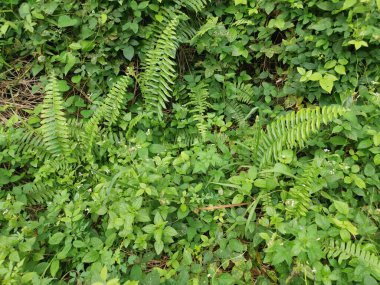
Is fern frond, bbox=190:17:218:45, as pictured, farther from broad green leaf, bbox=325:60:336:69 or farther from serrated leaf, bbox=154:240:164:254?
serrated leaf, bbox=154:240:164:254

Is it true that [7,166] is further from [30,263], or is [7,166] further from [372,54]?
[372,54]

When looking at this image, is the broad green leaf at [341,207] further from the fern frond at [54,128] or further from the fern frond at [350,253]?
the fern frond at [54,128]

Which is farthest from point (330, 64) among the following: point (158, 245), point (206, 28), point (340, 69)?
point (158, 245)

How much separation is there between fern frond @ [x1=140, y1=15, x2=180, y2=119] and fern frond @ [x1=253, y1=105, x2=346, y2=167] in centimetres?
109

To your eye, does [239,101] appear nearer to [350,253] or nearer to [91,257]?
[350,253]

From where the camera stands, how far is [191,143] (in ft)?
11.6

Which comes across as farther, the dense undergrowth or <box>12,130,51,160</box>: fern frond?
<box>12,130,51,160</box>: fern frond

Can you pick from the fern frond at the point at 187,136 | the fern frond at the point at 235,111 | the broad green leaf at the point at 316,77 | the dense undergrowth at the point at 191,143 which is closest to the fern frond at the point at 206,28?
the dense undergrowth at the point at 191,143

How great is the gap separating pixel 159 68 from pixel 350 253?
2.41 meters

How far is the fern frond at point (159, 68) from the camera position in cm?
355

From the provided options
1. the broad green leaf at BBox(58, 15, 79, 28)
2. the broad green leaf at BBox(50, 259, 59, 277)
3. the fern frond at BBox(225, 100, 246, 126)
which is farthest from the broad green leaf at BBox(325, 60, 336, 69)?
the broad green leaf at BBox(50, 259, 59, 277)

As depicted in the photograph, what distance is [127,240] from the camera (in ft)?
8.50

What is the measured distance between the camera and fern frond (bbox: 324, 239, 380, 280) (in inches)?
96.3

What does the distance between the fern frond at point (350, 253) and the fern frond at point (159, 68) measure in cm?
196
